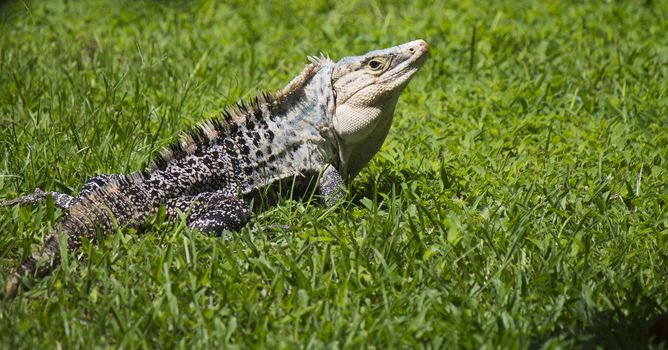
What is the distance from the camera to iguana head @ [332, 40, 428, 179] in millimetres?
5477

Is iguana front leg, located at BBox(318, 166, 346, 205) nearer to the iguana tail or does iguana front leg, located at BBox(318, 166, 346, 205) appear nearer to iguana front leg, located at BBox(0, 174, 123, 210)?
the iguana tail

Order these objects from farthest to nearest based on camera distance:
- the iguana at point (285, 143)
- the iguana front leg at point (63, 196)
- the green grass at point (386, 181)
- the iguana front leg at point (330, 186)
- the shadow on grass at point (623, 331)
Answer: the iguana front leg at point (330, 186), the iguana at point (285, 143), the iguana front leg at point (63, 196), the green grass at point (386, 181), the shadow on grass at point (623, 331)

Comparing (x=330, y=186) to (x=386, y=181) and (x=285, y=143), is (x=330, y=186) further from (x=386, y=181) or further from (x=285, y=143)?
(x=386, y=181)

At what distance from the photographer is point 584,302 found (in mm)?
4230

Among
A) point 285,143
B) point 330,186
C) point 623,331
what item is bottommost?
point 623,331

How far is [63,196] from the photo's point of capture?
5.20 metres

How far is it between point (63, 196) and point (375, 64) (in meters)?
2.05

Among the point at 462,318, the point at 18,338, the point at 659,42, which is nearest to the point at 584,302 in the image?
the point at 462,318

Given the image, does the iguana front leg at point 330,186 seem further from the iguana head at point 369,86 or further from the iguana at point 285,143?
the iguana head at point 369,86

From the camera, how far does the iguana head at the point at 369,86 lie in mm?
5477

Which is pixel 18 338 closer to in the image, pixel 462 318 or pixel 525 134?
pixel 462 318

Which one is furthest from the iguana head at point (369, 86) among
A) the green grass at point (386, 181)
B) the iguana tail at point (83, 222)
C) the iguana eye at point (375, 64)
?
the iguana tail at point (83, 222)

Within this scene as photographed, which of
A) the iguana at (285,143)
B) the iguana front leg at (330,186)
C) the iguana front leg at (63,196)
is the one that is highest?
the iguana front leg at (63,196)

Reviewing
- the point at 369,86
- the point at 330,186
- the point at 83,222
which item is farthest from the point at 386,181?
the point at 83,222
